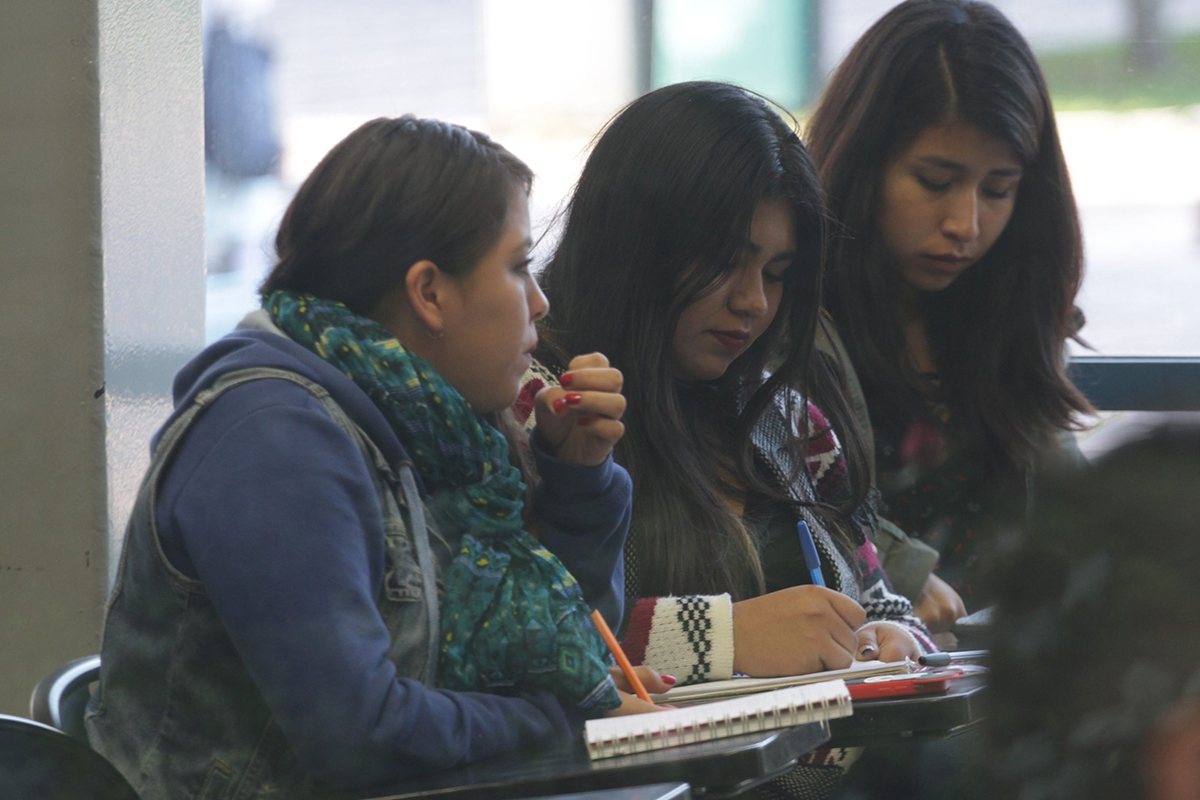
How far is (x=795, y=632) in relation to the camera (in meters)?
1.33

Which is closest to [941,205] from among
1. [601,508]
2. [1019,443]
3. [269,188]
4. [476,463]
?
[1019,443]

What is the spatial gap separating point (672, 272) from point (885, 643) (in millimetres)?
528

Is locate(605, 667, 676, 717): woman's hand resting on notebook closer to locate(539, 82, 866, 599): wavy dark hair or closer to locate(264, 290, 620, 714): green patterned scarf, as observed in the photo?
locate(264, 290, 620, 714): green patterned scarf

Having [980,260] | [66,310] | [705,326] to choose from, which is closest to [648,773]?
[705,326]

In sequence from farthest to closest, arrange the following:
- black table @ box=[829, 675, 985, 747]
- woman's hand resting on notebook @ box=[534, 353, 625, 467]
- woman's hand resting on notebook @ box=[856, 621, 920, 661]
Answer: woman's hand resting on notebook @ box=[856, 621, 920, 661] → woman's hand resting on notebook @ box=[534, 353, 625, 467] → black table @ box=[829, 675, 985, 747]

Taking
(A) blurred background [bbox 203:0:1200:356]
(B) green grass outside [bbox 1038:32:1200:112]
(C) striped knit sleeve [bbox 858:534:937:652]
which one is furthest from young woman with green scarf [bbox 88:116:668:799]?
(B) green grass outside [bbox 1038:32:1200:112]

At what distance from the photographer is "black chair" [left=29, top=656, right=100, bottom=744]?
3.25 ft

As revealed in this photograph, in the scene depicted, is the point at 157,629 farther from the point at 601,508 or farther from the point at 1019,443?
the point at 1019,443

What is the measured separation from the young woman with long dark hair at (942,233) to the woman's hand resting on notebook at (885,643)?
0.45 meters

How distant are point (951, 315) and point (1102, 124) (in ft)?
3.21

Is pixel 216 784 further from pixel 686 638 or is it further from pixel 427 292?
pixel 686 638

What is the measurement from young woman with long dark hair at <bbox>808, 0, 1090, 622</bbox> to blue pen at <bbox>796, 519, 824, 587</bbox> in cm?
48

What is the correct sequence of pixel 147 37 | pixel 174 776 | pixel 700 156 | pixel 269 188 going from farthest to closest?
1. pixel 269 188
2. pixel 147 37
3. pixel 700 156
4. pixel 174 776

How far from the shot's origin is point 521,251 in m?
1.15
